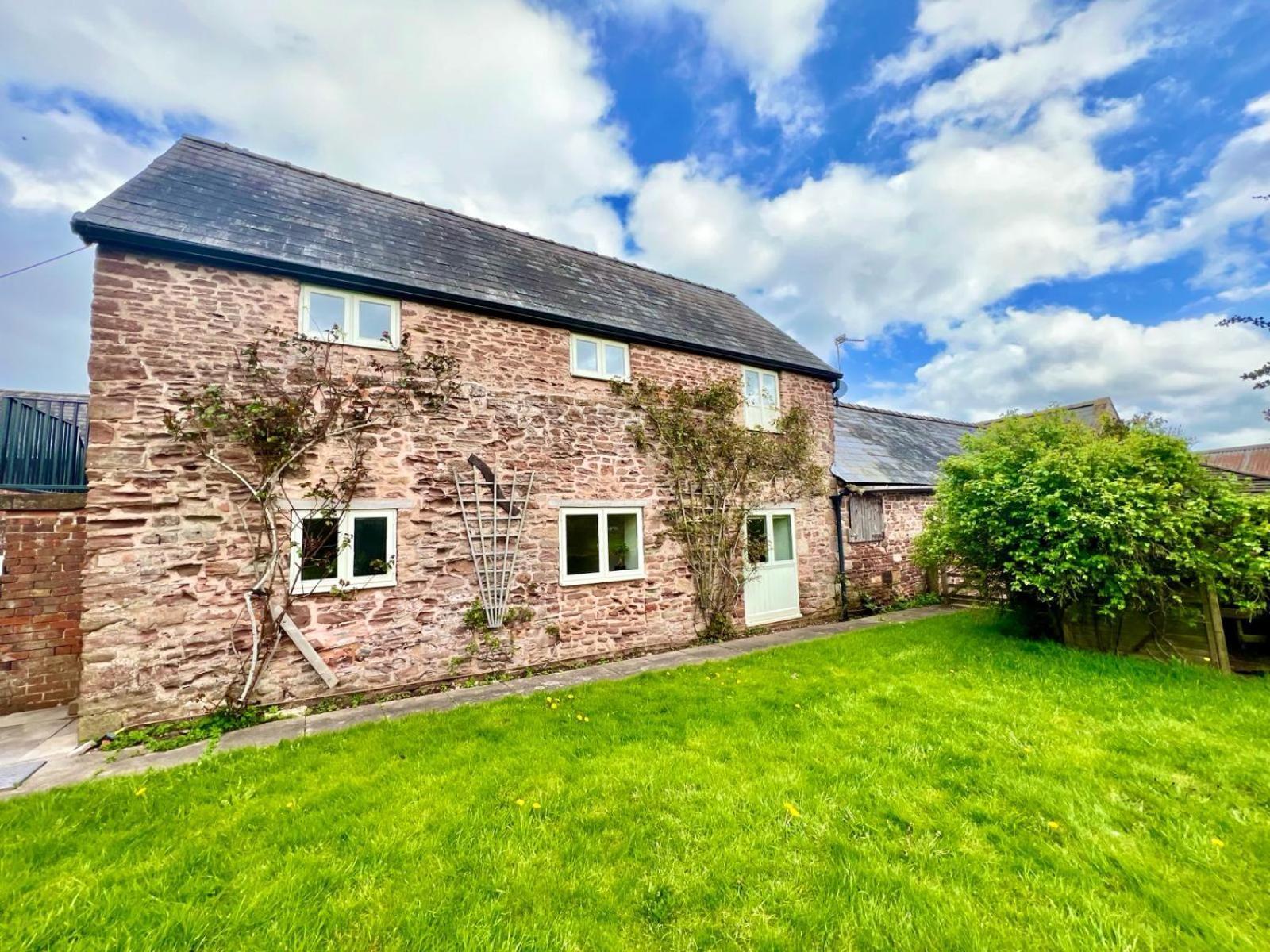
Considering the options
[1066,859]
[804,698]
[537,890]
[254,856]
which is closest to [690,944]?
[537,890]

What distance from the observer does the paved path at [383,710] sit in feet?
14.6

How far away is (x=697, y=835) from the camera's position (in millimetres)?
3113

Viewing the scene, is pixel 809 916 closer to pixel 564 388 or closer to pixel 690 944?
pixel 690 944

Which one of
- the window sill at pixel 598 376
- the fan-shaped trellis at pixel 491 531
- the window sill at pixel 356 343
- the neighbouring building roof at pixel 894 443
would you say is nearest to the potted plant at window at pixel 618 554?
the fan-shaped trellis at pixel 491 531

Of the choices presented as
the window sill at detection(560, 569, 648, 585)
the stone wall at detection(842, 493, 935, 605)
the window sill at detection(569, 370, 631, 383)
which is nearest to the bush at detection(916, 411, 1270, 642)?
the stone wall at detection(842, 493, 935, 605)

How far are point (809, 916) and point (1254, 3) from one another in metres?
11.7

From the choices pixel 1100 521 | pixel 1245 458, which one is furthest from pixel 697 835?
pixel 1245 458

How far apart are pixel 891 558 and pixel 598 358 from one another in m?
9.49

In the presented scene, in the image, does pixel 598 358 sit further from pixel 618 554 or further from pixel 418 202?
pixel 418 202

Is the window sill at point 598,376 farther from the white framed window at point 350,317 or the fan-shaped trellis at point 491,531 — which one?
the white framed window at point 350,317

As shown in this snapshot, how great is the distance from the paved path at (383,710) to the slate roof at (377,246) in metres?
5.76

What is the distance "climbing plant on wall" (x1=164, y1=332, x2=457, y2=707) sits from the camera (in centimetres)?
579

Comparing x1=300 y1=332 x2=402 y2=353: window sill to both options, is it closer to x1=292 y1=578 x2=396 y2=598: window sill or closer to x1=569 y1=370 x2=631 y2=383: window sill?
x1=569 y1=370 x2=631 y2=383: window sill

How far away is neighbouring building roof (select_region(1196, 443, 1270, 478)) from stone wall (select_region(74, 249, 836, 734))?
168 ft
